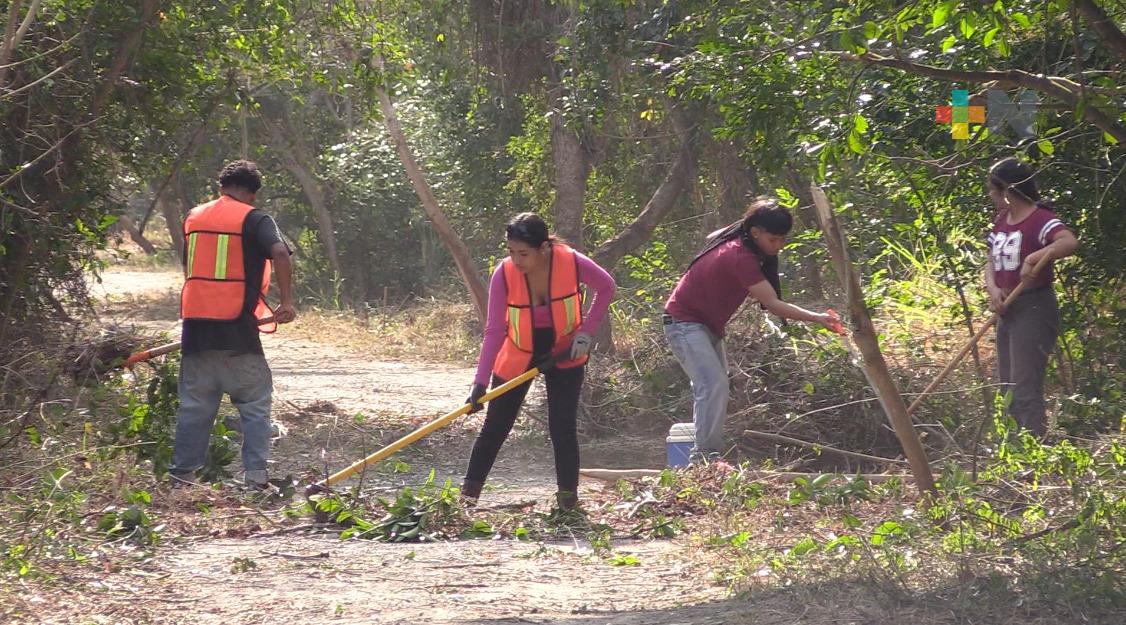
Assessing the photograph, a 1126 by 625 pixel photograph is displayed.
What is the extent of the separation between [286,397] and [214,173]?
11123 millimetres

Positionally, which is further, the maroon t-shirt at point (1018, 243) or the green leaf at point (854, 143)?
the maroon t-shirt at point (1018, 243)

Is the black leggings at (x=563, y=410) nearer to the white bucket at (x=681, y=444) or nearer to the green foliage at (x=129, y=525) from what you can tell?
the white bucket at (x=681, y=444)

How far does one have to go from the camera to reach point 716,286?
7.18m

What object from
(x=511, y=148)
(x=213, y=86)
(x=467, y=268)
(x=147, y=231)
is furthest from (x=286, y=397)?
(x=147, y=231)

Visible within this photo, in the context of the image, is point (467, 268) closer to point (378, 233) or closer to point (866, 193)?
point (866, 193)

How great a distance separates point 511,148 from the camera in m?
14.3

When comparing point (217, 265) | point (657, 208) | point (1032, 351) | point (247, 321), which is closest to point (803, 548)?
point (1032, 351)

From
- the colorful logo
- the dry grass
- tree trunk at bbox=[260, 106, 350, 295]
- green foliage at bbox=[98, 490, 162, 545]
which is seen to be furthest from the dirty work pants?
tree trunk at bbox=[260, 106, 350, 295]

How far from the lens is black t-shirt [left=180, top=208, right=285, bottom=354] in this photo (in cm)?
696

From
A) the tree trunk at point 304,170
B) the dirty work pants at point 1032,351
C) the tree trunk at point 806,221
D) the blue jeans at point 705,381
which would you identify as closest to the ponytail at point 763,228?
the blue jeans at point 705,381

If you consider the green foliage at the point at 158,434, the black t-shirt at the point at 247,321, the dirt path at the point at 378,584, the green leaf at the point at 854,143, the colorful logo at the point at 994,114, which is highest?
the colorful logo at the point at 994,114

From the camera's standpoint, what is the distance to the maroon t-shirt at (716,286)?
275 inches

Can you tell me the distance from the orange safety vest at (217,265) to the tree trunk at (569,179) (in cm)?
525

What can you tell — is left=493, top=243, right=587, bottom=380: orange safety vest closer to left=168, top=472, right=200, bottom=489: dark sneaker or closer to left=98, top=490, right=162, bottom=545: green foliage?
left=168, top=472, right=200, bottom=489: dark sneaker
